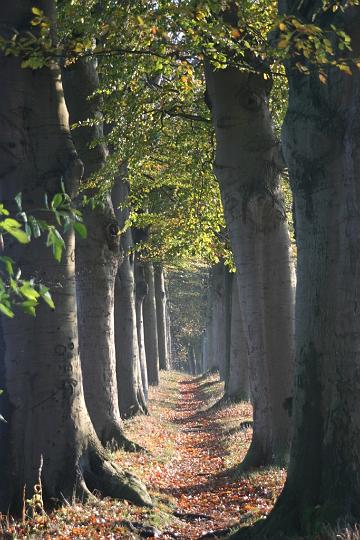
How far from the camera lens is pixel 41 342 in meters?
7.79

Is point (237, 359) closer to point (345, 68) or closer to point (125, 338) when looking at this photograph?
point (125, 338)

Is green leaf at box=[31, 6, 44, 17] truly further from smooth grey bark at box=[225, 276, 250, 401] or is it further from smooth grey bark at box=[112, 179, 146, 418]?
smooth grey bark at box=[225, 276, 250, 401]

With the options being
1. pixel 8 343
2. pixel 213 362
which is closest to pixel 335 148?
pixel 8 343

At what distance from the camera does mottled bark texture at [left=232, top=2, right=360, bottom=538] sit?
6.00 meters

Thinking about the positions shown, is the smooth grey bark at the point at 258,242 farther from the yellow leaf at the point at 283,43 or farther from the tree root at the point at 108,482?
the yellow leaf at the point at 283,43

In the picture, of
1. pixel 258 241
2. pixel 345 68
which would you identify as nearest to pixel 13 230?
pixel 345 68

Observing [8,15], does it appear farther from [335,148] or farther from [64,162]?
[335,148]

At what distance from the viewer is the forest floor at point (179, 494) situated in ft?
22.6

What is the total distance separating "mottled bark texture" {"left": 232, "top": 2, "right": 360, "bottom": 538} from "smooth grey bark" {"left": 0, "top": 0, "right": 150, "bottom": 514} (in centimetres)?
256

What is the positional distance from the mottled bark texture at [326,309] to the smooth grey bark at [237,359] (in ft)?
47.7

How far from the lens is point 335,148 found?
251 inches

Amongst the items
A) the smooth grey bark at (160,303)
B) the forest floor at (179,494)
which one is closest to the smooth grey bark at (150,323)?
the smooth grey bark at (160,303)

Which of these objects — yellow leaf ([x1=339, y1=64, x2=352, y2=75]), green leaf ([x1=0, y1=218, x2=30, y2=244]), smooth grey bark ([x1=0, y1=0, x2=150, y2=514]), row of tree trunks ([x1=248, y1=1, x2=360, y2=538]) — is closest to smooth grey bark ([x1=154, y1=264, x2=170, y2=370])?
smooth grey bark ([x1=0, y1=0, x2=150, y2=514])

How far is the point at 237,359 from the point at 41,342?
14420 mm
